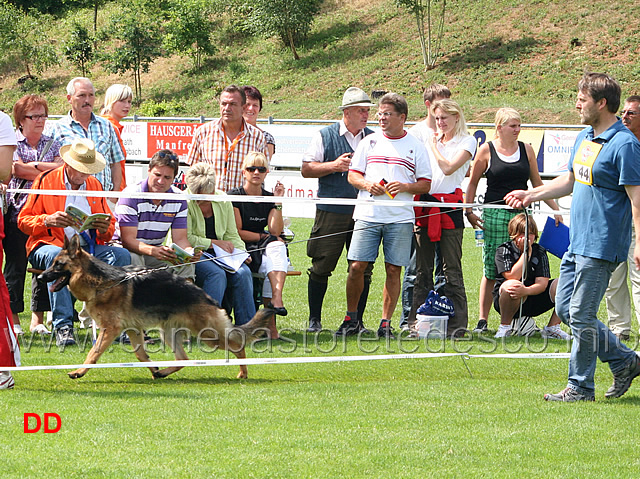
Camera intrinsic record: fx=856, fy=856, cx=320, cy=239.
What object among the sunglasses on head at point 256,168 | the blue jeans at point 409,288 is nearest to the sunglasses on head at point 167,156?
the sunglasses on head at point 256,168

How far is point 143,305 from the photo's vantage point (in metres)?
6.09

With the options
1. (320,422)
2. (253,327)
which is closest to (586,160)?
(320,422)

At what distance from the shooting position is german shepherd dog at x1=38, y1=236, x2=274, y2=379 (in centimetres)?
603

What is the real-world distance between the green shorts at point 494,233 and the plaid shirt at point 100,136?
3540mm

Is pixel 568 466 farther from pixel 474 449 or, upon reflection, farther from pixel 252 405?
pixel 252 405

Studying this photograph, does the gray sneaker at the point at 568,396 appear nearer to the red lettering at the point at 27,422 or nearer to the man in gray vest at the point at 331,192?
the man in gray vest at the point at 331,192

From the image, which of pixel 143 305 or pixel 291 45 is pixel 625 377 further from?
pixel 291 45

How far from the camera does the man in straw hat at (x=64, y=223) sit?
6.81 metres

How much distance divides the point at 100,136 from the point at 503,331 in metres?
4.10

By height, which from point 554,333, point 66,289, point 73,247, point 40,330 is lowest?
point 554,333

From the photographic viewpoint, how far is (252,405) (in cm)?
521

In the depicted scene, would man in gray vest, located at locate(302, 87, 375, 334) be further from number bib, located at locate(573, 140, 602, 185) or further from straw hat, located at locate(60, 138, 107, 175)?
number bib, located at locate(573, 140, 602, 185)

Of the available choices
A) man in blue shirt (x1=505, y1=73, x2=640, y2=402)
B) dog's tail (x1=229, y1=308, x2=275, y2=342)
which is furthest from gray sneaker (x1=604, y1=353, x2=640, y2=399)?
dog's tail (x1=229, y1=308, x2=275, y2=342)

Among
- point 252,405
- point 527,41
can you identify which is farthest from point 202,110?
point 252,405
